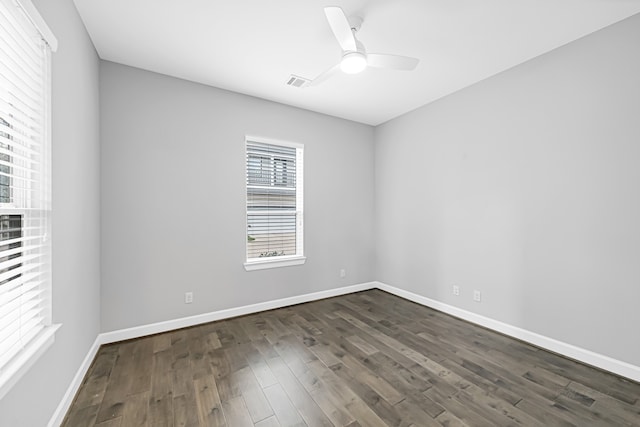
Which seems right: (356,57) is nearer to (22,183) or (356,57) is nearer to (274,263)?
(22,183)

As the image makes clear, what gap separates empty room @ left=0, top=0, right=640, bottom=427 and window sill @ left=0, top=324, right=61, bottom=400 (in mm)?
13

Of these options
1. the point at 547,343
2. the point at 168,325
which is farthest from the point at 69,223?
the point at 547,343

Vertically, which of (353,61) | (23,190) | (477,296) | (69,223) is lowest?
(477,296)

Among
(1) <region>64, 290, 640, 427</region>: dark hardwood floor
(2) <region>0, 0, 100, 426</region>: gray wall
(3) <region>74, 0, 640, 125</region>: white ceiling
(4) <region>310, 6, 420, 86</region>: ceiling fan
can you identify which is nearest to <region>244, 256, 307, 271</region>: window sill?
(1) <region>64, 290, 640, 427</region>: dark hardwood floor

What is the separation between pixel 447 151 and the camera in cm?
354

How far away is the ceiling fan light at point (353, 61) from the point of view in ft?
6.98

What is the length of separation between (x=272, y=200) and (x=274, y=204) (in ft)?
0.21

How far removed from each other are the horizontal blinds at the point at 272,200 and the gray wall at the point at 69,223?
1628 millimetres

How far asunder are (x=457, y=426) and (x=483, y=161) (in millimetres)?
2639

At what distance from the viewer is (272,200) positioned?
3824 millimetres

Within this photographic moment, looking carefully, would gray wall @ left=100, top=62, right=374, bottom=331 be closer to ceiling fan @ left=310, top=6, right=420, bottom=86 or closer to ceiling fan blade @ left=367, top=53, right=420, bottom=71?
ceiling fan @ left=310, top=6, right=420, bottom=86

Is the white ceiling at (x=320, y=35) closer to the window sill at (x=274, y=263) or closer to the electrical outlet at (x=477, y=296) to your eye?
the window sill at (x=274, y=263)

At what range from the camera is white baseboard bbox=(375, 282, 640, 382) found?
2164 mm

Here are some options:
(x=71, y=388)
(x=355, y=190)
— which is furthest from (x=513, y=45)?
(x=71, y=388)
